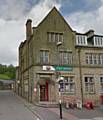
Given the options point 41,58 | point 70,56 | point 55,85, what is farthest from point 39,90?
point 70,56

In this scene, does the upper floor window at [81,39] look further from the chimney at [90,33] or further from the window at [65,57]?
the window at [65,57]

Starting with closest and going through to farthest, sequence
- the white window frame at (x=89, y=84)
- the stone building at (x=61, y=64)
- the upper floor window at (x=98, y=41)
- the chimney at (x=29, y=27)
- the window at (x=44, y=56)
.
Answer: the stone building at (x=61, y=64) < the window at (x=44, y=56) < the white window frame at (x=89, y=84) < the chimney at (x=29, y=27) < the upper floor window at (x=98, y=41)

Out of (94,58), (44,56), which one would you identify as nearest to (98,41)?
(94,58)

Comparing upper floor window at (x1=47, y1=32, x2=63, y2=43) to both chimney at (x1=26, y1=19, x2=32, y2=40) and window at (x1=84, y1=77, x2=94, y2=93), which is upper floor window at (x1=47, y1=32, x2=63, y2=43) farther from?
window at (x1=84, y1=77, x2=94, y2=93)

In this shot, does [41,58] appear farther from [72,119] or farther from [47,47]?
[72,119]

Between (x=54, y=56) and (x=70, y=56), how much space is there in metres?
2.69

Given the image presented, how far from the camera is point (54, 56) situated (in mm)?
33062

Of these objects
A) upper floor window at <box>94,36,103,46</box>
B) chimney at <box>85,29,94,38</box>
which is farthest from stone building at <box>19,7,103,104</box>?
chimney at <box>85,29,94,38</box>

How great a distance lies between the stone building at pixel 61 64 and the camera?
3200 centimetres

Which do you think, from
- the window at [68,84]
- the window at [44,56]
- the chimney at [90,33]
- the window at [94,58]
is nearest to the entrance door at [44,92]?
the window at [68,84]

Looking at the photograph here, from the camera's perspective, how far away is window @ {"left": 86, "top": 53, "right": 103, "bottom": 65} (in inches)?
1382

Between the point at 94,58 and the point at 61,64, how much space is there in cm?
582

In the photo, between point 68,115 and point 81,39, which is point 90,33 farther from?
point 68,115

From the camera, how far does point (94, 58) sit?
35.4 m
